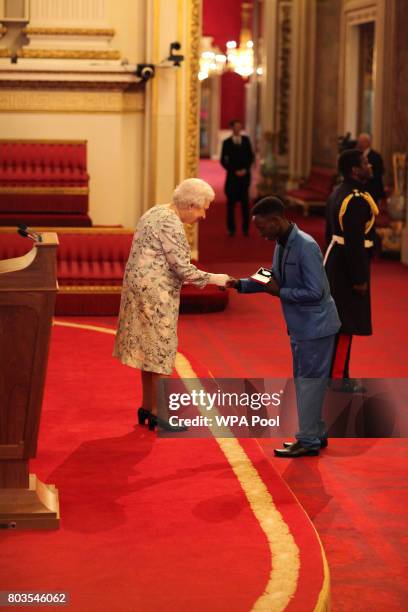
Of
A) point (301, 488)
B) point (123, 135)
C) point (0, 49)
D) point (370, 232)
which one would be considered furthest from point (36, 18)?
point (301, 488)

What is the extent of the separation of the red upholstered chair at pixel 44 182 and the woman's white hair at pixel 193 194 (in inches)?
234

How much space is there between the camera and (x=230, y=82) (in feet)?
136

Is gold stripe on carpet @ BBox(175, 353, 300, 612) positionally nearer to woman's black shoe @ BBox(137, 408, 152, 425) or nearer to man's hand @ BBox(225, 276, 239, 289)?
woman's black shoe @ BBox(137, 408, 152, 425)

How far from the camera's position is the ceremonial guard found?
300 inches

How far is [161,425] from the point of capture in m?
6.83

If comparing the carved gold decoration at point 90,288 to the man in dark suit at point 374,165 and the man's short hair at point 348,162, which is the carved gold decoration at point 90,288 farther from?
the man in dark suit at point 374,165

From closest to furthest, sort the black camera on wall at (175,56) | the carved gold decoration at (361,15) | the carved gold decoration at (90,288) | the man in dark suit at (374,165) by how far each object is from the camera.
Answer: the carved gold decoration at (90,288), the black camera on wall at (175,56), the man in dark suit at (374,165), the carved gold decoration at (361,15)

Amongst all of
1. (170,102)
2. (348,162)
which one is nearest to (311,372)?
(348,162)

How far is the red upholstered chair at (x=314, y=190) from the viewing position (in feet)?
67.9

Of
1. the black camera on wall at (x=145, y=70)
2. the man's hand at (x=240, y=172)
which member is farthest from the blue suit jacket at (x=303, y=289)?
the man's hand at (x=240, y=172)

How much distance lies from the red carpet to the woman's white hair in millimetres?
1263

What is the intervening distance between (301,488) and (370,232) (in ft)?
7.45

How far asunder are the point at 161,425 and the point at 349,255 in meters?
1.68

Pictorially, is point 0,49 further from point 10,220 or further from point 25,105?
point 10,220
